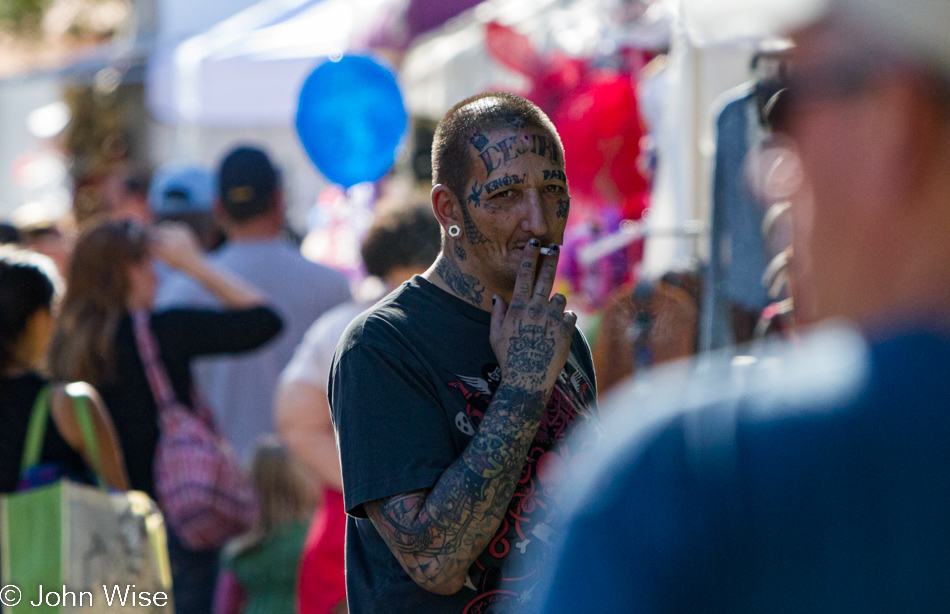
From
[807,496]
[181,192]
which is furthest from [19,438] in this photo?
[181,192]

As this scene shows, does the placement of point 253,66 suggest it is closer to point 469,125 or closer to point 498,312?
point 469,125

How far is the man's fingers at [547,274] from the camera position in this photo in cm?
163

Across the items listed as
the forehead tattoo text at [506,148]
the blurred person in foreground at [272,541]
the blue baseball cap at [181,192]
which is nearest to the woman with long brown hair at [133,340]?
the blurred person in foreground at [272,541]

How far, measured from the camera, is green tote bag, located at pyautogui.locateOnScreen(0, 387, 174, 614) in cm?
246

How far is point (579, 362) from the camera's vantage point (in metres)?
1.90

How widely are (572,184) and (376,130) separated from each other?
156cm

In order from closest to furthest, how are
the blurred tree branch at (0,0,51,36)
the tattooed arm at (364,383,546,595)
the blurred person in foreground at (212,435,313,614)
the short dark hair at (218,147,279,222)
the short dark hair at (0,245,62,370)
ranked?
the tattooed arm at (364,383,546,595), the short dark hair at (0,245,62,370), the blurred person in foreground at (212,435,313,614), the short dark hair at (218,147,279,222), the blurred tree branch at (0,0,51,36)

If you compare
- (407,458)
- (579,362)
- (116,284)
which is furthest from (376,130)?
(407,458)

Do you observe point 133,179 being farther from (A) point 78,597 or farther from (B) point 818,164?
(B) point 818,164

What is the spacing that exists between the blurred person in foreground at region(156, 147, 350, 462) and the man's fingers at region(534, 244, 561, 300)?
266 centimetres

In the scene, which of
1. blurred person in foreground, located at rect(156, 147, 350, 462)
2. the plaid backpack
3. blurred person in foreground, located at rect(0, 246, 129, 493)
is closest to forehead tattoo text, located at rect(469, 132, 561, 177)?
blurred person in foreground, located at rect(0, 246, 129, 493)

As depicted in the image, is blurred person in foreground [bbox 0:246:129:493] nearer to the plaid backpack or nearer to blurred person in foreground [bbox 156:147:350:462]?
the plaid backpack

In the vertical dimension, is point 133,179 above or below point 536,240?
above

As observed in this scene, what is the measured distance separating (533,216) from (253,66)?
571 cm
